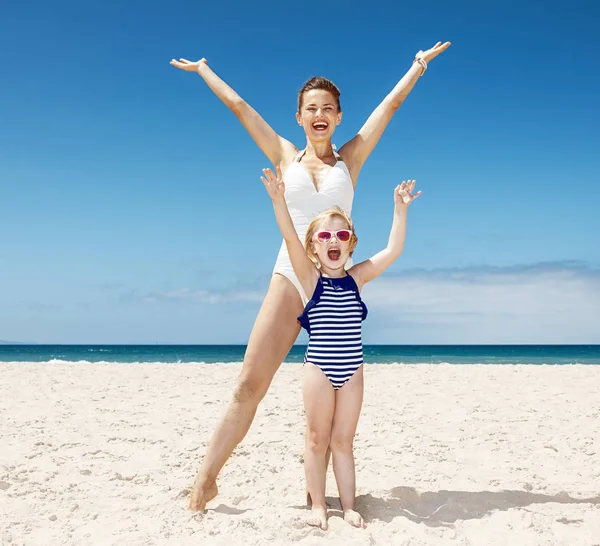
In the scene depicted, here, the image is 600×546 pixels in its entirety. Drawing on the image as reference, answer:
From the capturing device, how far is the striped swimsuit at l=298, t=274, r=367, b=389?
3361mm

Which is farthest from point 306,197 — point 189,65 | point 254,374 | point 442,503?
point 442,503

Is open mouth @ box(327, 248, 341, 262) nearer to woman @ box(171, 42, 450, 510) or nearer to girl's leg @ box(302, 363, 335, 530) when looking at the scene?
woman @ box(171, 42, 450, 510)

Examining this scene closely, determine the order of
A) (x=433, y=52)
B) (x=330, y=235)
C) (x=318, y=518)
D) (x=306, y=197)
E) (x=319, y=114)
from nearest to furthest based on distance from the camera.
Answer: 1. (x=318, y=518)
2. (x=330, y=235)
3. (x=306, y=197)
4. (x=319, y=114)
5. (x=433, y=52)

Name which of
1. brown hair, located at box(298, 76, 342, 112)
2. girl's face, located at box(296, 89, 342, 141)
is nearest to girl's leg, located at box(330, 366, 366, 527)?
girl's face, located at box(296, 89, 342, 141)

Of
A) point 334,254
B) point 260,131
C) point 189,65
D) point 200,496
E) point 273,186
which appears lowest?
point 200,496

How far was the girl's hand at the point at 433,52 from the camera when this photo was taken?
4391 millimetres

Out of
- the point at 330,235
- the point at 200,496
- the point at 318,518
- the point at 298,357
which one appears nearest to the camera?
the point at 318,518

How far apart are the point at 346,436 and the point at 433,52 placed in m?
2.87

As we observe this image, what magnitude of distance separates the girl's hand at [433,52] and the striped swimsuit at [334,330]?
202 centimetres

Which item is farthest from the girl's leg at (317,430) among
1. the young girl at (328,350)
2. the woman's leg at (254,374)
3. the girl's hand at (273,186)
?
the girl's hand at (273,186)

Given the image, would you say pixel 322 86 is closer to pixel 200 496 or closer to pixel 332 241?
pixel 332 241

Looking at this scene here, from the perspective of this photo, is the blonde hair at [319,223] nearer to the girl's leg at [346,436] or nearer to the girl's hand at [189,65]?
the girl's leg at [346,436]

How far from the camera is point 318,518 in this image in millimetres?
3328

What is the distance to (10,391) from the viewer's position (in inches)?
379
